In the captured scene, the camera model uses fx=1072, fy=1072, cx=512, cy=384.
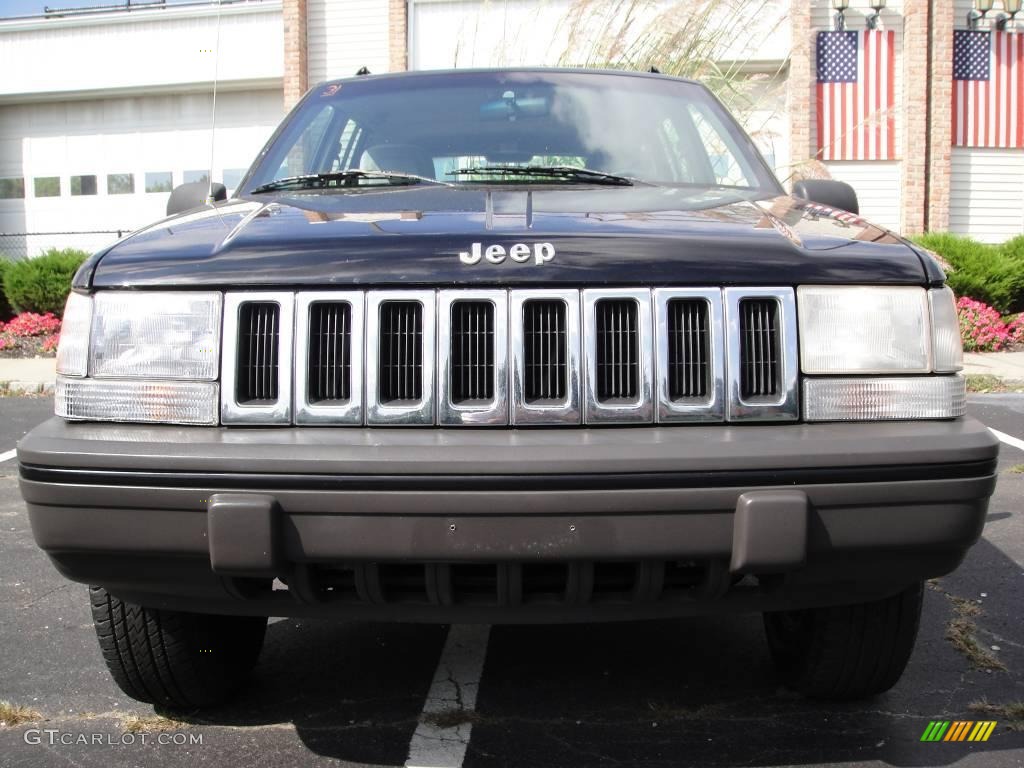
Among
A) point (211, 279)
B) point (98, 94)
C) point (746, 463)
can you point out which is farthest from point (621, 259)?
point (98, 94)

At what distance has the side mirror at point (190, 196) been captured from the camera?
3584 millimetres

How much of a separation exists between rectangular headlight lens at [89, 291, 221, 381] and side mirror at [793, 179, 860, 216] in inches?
80.6

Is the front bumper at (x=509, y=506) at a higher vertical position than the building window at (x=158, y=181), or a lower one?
lower

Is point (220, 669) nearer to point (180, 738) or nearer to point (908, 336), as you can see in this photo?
point (180, 738)

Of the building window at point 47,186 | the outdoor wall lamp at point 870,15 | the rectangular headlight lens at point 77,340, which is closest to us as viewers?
the rectangular headlight lens at point 77,340

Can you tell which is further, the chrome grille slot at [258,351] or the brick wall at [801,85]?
the brick wall at [801,85]

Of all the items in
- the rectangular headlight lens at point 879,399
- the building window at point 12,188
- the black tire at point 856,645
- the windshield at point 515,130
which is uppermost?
the building window at point 12,188

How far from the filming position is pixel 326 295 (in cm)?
228

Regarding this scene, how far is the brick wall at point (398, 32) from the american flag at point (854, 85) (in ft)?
21.9

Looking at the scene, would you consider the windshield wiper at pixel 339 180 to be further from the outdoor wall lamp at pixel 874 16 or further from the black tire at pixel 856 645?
the outdoor wall lamp at pixel 874 16

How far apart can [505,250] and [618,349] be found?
12.6 inches

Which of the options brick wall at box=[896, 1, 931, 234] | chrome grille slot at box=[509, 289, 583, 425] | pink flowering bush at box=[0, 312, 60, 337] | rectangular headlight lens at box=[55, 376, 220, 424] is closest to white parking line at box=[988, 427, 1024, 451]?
chrome grille slot at box=[509, 289, 583, 425]

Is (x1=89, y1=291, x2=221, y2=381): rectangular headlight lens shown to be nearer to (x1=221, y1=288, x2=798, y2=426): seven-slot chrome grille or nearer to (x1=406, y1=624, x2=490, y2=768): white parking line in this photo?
(x1=221, y1=288, x2=798, y2=426): seven-slot chrome grille

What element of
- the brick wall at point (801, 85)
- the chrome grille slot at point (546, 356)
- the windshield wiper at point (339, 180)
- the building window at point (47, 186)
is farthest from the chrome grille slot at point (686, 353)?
the building window at point (47, 186)
